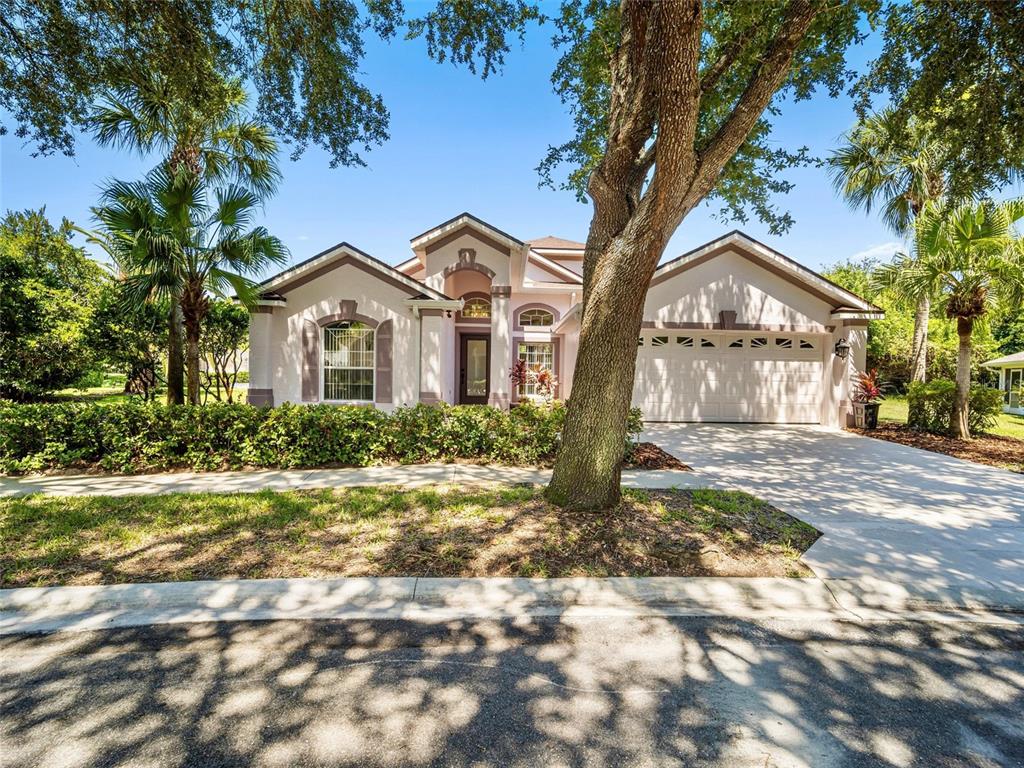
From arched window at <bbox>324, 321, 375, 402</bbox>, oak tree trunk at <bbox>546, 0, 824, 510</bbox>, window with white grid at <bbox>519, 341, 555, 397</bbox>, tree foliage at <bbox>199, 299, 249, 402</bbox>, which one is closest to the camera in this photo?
oak tree trunk at <bbox>546, 0, 824, 510</bbox>

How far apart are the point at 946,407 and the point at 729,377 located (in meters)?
5.13

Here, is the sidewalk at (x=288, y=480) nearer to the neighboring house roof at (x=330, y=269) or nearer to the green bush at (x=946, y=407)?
the neighboring house roof at (x=330, y=269)

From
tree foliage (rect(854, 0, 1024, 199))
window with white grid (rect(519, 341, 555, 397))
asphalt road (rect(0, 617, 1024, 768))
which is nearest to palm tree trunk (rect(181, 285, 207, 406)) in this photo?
asphalt road (rect(0, 617, 1024, 768))

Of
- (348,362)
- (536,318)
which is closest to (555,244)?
(536,318)

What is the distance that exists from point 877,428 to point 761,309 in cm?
445

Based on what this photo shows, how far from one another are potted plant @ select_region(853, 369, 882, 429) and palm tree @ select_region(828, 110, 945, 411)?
4110 millimetres

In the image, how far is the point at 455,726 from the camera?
2371 millimetres

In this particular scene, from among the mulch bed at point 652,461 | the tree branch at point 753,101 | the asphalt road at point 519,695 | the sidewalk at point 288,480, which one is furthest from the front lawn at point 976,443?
the tree branch at point 753,101

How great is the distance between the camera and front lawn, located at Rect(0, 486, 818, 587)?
Result: 3967 millimetres

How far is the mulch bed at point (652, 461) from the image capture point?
7754 millimetres

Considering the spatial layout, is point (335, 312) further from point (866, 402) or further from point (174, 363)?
point (866, 402)

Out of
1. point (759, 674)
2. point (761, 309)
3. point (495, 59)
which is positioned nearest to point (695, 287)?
point (761, 309)

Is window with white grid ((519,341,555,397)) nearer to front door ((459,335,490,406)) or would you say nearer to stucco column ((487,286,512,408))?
front door ((459,335,490,406))

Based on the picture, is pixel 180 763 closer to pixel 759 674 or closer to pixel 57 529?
pixel 759 674
